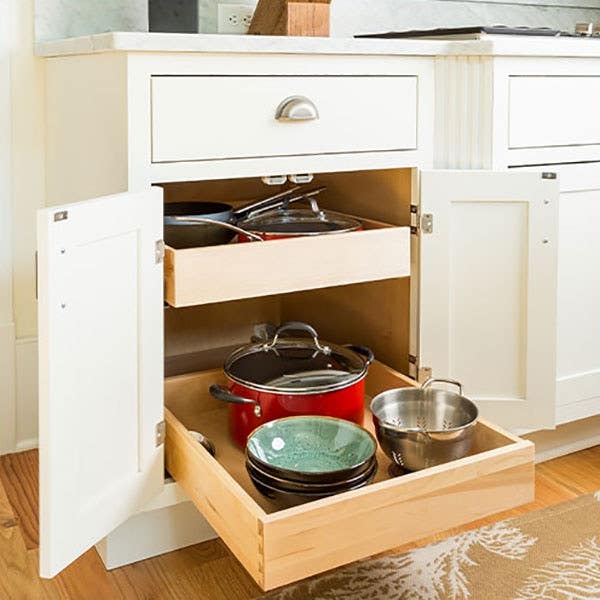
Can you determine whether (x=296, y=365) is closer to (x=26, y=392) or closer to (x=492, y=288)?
(x=492, y=288)

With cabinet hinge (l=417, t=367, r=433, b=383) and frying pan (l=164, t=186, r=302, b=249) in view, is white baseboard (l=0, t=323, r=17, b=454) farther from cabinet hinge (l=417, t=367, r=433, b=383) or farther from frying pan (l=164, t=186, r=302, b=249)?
cabinet hinge (l=417, t=367, r=433, b=383)

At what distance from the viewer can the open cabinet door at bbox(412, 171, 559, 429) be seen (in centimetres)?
169

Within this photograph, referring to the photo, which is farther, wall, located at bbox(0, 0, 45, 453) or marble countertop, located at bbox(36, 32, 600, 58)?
wall, located at bbox(0, 0, 45, 453)

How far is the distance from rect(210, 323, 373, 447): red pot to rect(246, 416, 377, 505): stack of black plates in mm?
55

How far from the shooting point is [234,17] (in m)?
2.04

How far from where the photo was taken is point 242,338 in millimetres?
2209

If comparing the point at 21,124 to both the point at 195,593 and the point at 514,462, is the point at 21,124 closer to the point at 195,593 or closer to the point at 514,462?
the point at 195,593

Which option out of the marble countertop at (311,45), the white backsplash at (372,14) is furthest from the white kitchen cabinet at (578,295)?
the white backsplash at (372,14)

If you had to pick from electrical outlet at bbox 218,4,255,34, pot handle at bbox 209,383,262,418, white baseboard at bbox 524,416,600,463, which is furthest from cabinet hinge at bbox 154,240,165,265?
white baseboard at bbox 524,416,600,463

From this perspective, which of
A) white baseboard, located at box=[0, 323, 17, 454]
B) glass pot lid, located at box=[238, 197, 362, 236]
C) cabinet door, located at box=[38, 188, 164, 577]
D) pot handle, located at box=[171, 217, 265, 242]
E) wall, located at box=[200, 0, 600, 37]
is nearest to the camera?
cabinet door, located at box=[38, 188, 164, 577]

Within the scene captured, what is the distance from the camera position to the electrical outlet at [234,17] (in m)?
2.04

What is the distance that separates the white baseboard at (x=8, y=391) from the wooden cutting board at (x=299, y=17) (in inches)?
35.5

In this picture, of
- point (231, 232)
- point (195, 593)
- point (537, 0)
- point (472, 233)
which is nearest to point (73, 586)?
point (195, 593)

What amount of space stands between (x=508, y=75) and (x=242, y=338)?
3.05 feet
